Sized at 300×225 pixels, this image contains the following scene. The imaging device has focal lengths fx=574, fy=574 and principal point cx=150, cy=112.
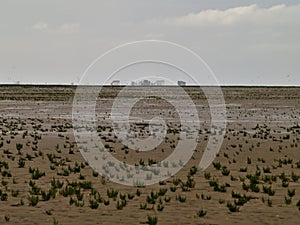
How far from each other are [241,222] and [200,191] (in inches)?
173

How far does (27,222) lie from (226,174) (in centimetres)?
985

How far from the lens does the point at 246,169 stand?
75.4ft

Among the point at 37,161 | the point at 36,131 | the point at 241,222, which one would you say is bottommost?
the point at 241,222

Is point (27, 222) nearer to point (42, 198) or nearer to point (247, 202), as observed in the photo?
point (42, 198)

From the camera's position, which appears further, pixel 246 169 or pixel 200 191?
pixel 246 169

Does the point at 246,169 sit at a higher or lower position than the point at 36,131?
lower

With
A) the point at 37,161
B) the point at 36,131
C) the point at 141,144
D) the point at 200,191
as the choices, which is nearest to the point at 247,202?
the point at 200,191

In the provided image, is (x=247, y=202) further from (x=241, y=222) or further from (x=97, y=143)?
(x=97, y=143)

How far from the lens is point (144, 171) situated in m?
22.7

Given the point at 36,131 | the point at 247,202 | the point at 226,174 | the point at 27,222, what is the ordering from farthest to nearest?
the point at 36,131
the point at 226,174
the point at 247,202
the point at 27,222

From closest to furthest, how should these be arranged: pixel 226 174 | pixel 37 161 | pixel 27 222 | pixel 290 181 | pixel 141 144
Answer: pixel 27 222 < pixel 290 181 < pixel 226 174 < pixel 37 161 < pixel 141 144

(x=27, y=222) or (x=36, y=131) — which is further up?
(x=36, y=131)

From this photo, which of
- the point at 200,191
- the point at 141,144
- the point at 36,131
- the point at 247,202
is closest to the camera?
the point at 247,202

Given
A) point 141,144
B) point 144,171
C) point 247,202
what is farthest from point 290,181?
point 141,144
